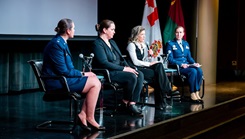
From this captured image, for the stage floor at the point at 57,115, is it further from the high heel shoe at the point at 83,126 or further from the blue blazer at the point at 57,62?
the blue blazer at the point at 57,62

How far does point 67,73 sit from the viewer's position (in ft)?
15.7

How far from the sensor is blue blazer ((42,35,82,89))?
4.73 metres

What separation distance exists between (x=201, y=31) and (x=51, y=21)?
3006 millimetres

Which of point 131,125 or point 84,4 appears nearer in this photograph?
point 131,125

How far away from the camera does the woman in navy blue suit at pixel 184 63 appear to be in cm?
708

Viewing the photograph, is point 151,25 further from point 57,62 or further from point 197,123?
point 57,62

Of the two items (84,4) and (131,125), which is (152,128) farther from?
(84,4)

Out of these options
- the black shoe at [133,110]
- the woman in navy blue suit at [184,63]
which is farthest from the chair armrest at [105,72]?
the woman in navy blue suit at [184,63]

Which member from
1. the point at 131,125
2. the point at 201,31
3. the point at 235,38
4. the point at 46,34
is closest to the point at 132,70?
the point at 131,125

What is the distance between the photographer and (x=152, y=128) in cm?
517

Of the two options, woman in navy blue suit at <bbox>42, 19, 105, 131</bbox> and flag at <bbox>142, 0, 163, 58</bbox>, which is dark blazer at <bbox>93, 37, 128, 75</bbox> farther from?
flag at <bbox>142, 0, 163, 58</bbox>

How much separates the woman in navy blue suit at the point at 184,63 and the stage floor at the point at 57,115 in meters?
0.22

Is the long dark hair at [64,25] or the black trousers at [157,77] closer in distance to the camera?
the long dark hair at [64,25]

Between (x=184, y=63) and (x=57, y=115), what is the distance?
7.74 ft
